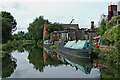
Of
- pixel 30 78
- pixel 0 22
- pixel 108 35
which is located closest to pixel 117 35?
pixel 108 35

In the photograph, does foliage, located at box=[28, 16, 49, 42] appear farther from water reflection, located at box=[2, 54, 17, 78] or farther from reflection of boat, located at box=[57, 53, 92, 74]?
reflection of boat, located at box=[57, 53, 92, 74]

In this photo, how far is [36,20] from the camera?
9025 cm

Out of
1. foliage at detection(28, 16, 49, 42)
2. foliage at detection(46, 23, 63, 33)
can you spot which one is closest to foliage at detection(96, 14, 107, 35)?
foliage at detection(46, 23, 63, 33)

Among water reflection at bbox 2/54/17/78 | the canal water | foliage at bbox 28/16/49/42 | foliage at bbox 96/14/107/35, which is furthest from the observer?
foliage at bbox 28/16/49/42

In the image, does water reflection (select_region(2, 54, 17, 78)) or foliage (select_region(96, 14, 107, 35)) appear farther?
foliage (select_region(96, 14, 107, 35))

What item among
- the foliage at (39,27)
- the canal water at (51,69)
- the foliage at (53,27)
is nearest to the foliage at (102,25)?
the canal water at (51,69)

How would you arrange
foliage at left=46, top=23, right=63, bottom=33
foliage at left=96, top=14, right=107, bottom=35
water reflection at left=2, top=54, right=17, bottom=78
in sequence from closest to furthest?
water reflection at left=2, top=54, right=17, bottom=78, foliage at left=96, top=14, right=107, bottom=35, foliage at left=46, top=23, right=63, bottom=33

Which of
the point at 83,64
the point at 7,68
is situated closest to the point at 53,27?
the point at 83,64

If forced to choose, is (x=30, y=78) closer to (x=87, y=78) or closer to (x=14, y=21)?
(x=87, y=78)

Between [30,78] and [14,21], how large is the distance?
58.6 metres

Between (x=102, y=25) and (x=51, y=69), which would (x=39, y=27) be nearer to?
(x=102, y=25)

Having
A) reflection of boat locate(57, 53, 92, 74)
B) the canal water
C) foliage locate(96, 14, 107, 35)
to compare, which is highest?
foliage locate(96, 14, 107, 35)

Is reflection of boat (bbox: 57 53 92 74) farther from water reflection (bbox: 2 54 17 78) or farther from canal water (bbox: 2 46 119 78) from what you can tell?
water reflection (bbox: 2 54 17 78)

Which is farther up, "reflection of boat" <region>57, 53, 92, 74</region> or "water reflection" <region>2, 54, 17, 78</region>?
"reflection of boat" <region>57, 53, 92, 74</region>
